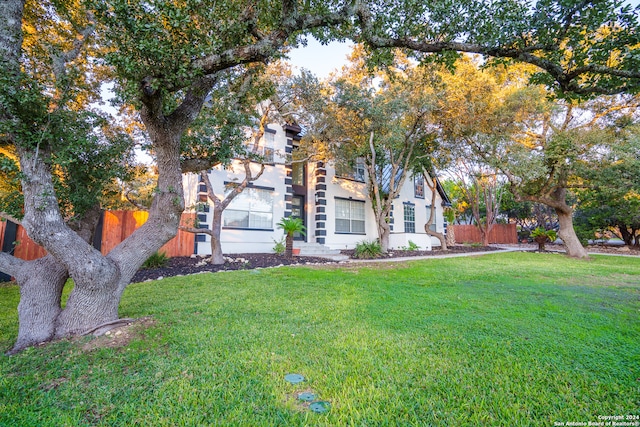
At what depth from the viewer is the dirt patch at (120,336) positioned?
9.63 feet

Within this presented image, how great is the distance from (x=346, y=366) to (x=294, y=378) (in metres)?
0.44

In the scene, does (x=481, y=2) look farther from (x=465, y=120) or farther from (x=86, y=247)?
(x=465, y=120)

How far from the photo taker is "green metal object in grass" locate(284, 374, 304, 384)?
88.0 inches

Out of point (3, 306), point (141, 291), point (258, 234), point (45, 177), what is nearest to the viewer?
point (45, 177)

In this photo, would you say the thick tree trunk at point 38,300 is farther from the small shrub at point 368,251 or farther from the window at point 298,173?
the window at point 298,173

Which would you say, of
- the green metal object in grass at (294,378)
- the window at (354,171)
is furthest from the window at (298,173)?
the green metal object in grass at (294,378)

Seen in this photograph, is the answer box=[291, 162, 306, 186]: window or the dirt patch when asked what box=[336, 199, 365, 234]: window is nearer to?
box=[291, 162, 306, 186]: window

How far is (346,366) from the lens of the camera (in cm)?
245

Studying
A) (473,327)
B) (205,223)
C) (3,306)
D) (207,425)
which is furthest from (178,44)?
(205,223)

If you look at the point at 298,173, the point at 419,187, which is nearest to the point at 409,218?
the point at 419,187

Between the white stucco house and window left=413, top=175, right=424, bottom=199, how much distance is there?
0.17 metres

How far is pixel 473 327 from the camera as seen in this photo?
11.1 ft

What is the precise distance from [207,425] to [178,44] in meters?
3.61

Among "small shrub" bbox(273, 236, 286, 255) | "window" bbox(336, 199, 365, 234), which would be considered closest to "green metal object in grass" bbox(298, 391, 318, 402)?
"small shrub" bbox(273, 236, 286, 255)
